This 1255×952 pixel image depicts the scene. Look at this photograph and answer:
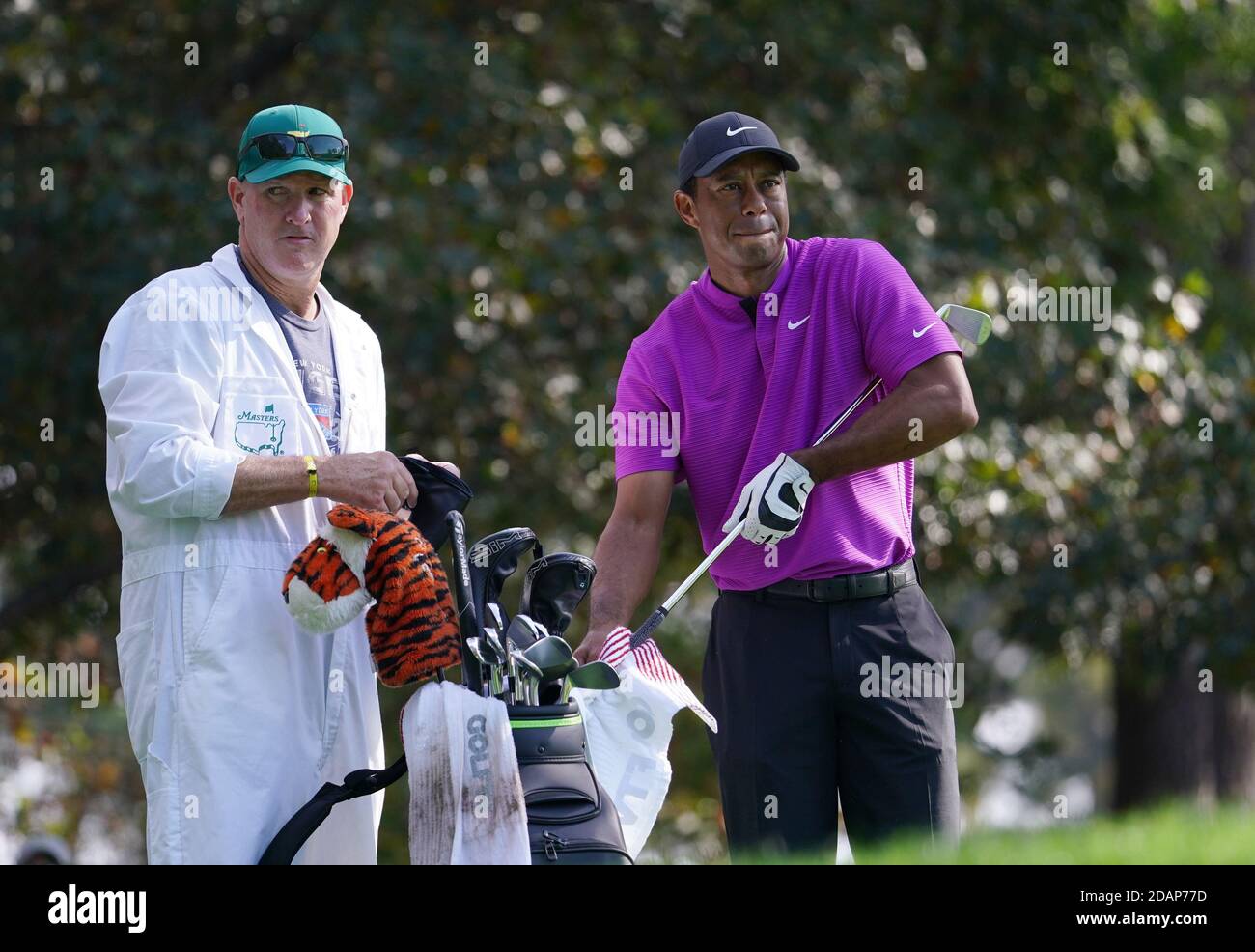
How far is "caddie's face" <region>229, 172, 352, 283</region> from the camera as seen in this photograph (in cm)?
383

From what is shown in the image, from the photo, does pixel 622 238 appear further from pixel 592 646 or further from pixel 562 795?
pixel 562 795

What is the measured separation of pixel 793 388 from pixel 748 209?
450 mm

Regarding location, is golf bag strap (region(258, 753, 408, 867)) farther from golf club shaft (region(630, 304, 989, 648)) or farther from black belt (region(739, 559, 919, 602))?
black belt (region(739, 559, 919, 602))

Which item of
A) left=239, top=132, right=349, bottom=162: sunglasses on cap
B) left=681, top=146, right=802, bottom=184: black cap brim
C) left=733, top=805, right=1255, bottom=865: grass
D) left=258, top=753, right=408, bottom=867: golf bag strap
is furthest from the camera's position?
left=681, top=146, right=802, bottom=184: black cap brim

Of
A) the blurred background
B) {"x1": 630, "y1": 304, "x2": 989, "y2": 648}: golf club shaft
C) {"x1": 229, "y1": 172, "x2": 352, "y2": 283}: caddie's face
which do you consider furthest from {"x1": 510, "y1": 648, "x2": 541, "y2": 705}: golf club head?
the blurred background

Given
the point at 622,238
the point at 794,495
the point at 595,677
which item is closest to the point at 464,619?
the point at 595,677

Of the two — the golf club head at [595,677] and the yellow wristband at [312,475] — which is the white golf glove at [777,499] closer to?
the golf club head at [595,677]

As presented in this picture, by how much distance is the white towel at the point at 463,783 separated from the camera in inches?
123

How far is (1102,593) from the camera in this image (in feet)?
28.7

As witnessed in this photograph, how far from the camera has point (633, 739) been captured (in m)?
3.54

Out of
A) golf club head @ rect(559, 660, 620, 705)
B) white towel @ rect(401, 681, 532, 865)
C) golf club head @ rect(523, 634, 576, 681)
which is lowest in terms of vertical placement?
white towel @ rect(401, 681, 532, 865)

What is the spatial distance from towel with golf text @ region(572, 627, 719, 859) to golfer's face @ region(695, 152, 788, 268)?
1099mm

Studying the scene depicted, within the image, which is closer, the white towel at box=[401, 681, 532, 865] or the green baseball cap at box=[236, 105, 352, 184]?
the white towel at box=[401, 681, 532, 865]
